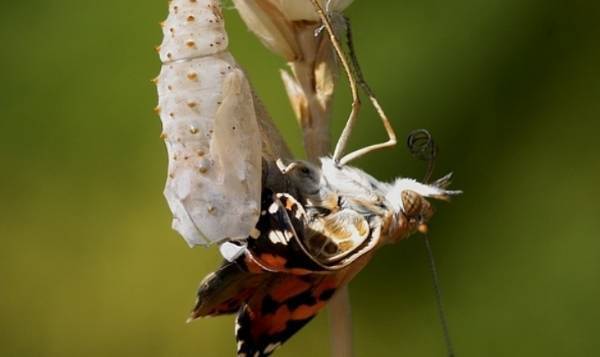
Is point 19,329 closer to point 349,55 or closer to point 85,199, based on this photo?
point 85,199

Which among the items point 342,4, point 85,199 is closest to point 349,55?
point 342,4

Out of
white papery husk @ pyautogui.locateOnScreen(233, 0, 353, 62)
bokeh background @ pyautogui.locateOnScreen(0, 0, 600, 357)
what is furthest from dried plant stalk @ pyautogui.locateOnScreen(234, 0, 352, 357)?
bokeh background @ pyautogui.locateOnScreen(0, 0, 600, 357)

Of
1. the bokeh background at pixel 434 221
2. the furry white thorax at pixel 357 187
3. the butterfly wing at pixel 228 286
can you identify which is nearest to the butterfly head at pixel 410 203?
the furry white thorax at pixel 357 187

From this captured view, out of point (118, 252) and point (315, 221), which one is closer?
point (315, 221)

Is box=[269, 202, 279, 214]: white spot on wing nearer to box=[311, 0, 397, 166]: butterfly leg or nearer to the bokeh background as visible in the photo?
box=[311, 0, 397, 166]: butterfly leg

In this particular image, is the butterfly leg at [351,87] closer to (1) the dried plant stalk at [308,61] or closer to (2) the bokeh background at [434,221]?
(1) the dried plant stalk at [308,61]

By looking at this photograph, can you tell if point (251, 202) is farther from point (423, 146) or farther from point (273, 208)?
point (423, 146)
